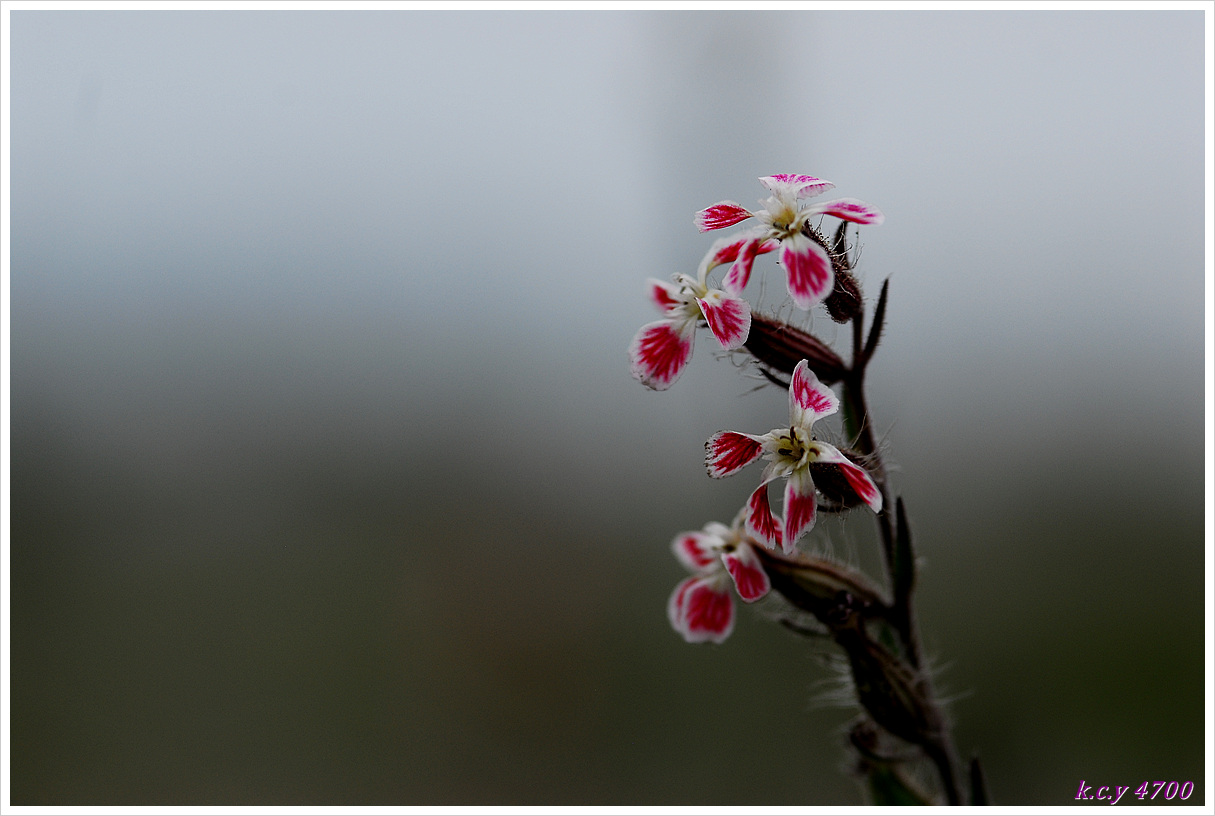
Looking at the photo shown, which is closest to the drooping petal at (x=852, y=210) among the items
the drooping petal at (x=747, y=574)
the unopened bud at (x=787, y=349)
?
the unopened bud at (x=787, y=349)

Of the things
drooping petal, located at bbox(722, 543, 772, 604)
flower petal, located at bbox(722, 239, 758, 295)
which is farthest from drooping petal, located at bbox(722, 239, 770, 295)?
drooping petal, located at bbox(722, 543, 772, 604)

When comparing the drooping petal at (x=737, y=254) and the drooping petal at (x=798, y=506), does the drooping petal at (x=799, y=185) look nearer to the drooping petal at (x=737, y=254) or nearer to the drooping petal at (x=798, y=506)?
the drooping petal at (x=737, y=254)

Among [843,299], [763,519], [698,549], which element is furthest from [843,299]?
[698,549]

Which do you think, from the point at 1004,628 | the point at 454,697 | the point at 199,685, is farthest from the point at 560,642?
the point at 1004,628

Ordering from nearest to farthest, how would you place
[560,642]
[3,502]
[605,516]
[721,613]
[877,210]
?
[877,210], [721,613], [3,502], [560,642], [605,516]

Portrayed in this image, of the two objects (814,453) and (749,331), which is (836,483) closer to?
(814,453)

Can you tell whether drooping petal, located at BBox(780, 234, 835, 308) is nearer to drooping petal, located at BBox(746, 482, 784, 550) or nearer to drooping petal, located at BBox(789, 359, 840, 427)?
drooping petal, located at BBox(789, 359, 840, 427)

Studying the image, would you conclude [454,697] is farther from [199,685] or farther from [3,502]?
[3,502]
